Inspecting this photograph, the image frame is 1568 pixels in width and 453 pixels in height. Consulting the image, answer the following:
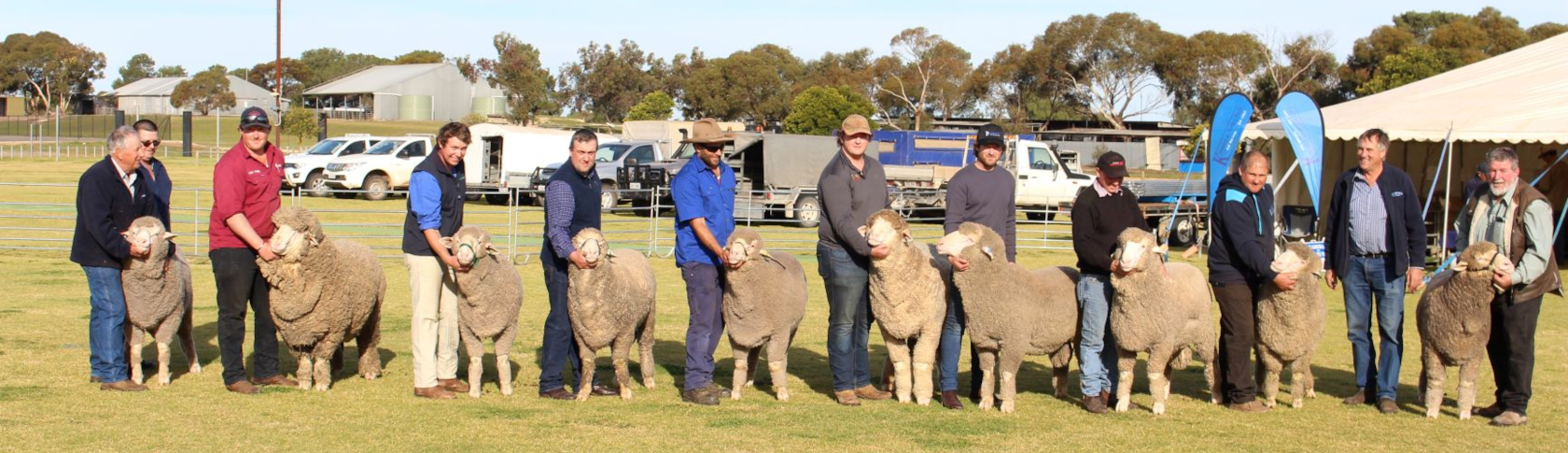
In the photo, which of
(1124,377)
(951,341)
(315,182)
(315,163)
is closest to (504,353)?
(951,341)

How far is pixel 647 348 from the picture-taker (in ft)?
24.7

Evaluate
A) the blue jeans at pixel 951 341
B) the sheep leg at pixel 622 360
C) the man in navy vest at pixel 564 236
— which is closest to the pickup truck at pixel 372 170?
the man in navy vest at pixel 564 236

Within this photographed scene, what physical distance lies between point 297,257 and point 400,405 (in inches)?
39.2

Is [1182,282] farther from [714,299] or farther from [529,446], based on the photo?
[529,446]

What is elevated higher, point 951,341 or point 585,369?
point 951,341

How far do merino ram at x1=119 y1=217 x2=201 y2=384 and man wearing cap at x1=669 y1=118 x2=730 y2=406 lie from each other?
2.98m

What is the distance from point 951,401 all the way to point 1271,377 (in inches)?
73.4

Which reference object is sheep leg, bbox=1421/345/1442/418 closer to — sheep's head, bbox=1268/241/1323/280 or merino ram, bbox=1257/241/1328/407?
merino ram, bbox=1257/241/1328/407

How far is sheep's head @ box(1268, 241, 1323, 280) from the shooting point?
6773 mm

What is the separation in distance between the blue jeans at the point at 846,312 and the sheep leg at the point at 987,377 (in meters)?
0.67

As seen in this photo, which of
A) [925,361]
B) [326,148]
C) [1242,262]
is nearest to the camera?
[1242,262]

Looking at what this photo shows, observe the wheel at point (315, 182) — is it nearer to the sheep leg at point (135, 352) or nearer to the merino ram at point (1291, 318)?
the sheep leg at point (135, 352)

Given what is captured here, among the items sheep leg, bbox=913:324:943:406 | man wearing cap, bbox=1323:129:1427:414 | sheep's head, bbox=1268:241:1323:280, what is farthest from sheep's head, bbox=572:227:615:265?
man wearing cap, bbox=1323:129:1427:414

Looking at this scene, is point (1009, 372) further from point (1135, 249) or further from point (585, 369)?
point (585, 369)
